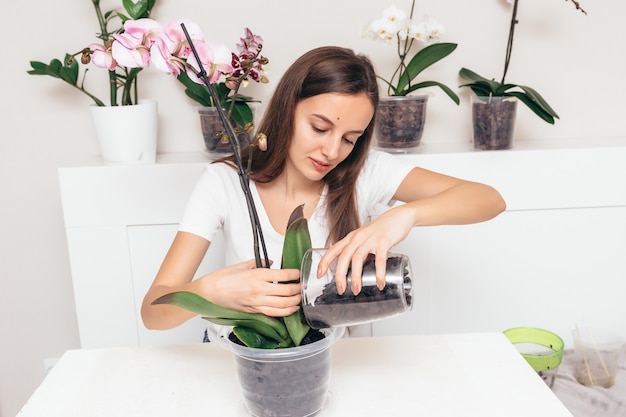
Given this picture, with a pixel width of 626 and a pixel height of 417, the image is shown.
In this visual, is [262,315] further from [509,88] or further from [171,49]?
[509,88]

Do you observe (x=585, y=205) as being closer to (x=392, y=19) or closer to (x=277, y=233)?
(x=392, y=19)

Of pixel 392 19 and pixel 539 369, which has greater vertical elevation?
pixel 392 19

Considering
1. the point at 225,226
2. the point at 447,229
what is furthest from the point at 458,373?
the point at 447,229

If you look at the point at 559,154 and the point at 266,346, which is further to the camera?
the point at 559,154

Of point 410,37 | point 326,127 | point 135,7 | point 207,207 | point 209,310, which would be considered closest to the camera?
point 209,310

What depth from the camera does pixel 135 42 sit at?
664 mm

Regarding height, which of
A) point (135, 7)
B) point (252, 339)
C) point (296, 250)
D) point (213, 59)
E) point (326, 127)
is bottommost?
point (252, 339)

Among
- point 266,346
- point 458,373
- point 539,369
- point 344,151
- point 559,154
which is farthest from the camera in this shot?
point 559,154

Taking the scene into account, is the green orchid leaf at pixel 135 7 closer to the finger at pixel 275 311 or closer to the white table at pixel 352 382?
the white table at pixel 352 382

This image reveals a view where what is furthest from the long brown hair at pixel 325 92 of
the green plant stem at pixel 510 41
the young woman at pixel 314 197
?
the green plant stem at pixel 510 41

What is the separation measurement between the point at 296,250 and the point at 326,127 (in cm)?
37

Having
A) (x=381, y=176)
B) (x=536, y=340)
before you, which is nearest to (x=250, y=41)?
(x=381, y=176)

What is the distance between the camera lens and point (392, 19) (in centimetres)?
141

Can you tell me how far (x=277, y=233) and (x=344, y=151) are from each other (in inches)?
9.8
